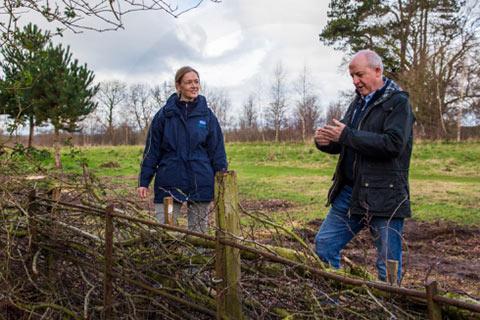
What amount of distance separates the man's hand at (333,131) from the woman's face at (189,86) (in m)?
1.25

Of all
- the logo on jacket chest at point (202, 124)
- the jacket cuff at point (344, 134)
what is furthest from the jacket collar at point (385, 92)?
the logo on jacket chest at point (202, 124)

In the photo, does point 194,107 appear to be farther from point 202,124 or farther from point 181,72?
point 181,72

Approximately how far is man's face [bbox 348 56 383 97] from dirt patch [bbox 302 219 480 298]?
192 centimetres

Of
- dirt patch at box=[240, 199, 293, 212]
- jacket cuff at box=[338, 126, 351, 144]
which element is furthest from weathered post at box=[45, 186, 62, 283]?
dirt patch at box=[240, 199, 293, 212]

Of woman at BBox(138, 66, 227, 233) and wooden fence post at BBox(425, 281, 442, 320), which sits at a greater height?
woman at BBox(138, 66, 227, 233)

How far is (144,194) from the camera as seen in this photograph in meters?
4.06

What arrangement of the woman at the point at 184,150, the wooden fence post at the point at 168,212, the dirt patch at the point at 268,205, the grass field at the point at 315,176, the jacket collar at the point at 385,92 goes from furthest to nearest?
the dirt patch at the point at 268,205 < the grass field at the point at 315,176 < the woman at the point at 184,150 < the wooden fence post at the point at 168,212 < the jacket collar at the point at 385,92

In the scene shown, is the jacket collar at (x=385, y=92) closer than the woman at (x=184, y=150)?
Yes

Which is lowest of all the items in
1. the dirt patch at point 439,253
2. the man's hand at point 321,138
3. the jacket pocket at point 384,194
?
the dirt patch at point 439,253

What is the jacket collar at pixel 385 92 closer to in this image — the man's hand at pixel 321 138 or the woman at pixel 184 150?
the man's hand at pixel 321 138

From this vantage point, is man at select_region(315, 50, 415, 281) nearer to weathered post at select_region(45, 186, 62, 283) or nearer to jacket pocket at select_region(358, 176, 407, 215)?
jacket pocket at select_region(358, 176, 407, 215)

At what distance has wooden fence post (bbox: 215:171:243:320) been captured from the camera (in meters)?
2.40

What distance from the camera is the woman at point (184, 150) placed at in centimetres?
389

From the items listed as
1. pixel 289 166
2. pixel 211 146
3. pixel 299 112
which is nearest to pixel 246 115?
pixel 299 112
